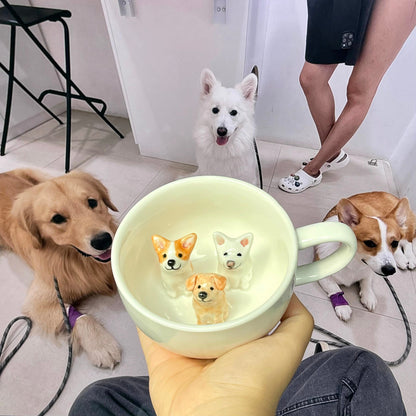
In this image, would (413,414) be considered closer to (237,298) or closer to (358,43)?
(237,298)

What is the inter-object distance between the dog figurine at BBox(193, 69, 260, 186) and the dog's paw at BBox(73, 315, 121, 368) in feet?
2.29

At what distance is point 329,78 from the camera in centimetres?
101

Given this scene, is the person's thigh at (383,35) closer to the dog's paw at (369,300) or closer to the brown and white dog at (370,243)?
the brown and white dog at (370,243)

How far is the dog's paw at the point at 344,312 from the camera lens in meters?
0.83

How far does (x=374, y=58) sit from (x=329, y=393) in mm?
872

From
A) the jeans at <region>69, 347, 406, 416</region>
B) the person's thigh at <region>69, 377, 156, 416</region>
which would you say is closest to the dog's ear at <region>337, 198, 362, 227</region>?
the jeans at <region>69, 347, 406, 416</region>

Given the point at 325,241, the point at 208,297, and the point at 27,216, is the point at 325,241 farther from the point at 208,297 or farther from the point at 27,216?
the point at 27,216

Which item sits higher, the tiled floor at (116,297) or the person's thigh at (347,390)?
the person's thigh at (347,390)

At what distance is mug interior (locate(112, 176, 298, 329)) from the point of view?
14.2 inches

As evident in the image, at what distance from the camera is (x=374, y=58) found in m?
0.79

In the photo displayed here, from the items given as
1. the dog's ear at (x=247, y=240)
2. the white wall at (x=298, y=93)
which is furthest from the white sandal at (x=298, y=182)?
the dog's ear at (x=247, y=240)

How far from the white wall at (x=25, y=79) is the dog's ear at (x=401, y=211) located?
1.85 metres

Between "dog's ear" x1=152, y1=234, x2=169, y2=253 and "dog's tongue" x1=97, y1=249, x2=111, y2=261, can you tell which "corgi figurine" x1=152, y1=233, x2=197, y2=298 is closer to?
"dog's ear" x1=152, y1=234, x2=169, y2=253

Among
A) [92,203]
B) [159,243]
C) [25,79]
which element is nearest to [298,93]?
[92,203]
